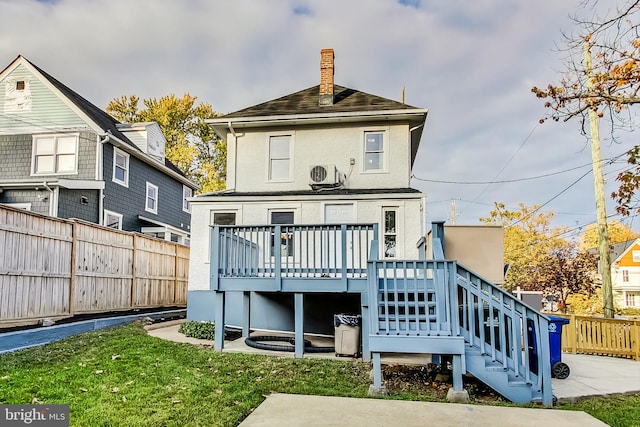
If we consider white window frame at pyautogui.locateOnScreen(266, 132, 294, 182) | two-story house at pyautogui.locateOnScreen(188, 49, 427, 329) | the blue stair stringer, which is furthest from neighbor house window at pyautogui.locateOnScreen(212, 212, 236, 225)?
the blue stair stringer

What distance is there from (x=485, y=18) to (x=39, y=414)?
1062cm

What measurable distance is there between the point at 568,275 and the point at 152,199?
19.4 m

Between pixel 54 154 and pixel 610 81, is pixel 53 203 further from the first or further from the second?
pixel 610 81

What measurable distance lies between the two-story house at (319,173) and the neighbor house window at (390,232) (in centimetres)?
3

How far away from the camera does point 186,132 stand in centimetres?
2902

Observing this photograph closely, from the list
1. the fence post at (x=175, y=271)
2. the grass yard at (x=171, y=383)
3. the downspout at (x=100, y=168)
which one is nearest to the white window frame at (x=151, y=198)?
the downspout at (x=100, y=168)

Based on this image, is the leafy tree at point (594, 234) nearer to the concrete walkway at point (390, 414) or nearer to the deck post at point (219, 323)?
the deck post at point (219, 323)

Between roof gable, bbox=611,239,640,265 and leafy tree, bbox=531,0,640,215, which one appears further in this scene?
roof gable, bbox=611,239,640,265

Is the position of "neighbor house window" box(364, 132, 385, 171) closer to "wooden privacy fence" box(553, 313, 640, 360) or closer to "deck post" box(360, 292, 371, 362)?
"deck post" box(360, 292, 371, 362)

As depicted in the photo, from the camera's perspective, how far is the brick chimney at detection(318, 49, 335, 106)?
514 inches

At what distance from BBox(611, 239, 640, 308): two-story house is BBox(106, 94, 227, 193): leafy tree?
3511 centimetres

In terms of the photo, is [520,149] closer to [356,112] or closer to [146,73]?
[356,112]

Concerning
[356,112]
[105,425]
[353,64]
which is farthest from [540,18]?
[105,425]

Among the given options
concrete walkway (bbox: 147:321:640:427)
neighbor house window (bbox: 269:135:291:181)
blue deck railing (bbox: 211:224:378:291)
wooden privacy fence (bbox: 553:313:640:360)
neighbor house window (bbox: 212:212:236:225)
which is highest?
neighbor house window (bbox: 269:135:291:181)
